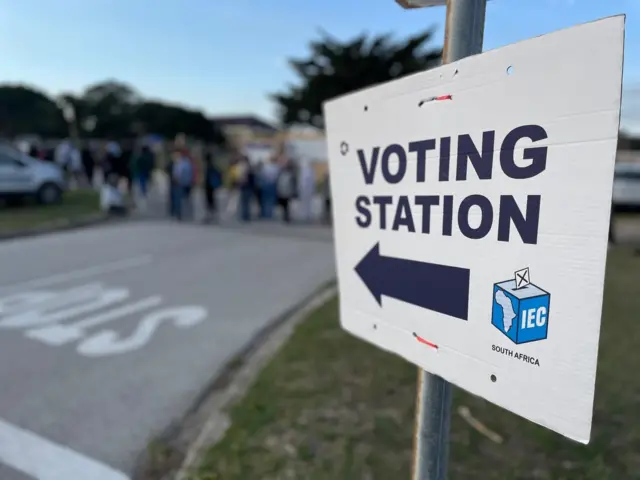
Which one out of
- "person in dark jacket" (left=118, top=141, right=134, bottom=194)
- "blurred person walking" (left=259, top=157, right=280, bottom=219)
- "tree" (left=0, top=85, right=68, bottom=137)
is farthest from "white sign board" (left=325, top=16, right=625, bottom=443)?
"tree" (left=0, top=85, right=68, bottom=137)

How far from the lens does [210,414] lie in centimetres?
411

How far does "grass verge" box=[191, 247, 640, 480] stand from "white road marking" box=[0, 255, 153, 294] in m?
4.53

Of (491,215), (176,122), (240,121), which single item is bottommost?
(491,215)

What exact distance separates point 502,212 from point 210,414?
10.6 feet

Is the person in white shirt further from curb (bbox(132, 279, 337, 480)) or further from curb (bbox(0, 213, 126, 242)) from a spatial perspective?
curb (bbox(132, 279, 337, 480))

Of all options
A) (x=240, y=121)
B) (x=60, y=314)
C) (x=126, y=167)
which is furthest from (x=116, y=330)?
(x=240, y=121)

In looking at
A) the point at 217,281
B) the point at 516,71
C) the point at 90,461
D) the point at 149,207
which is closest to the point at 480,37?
the point at 516,71

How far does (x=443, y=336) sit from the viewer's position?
67.5 inches

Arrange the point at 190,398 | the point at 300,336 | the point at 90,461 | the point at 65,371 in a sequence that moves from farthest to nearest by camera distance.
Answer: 1. the point at 300,336
2. the point at 65,371
3. the point at 190,398
4. the point at 90,461

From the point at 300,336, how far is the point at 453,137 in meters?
4.31

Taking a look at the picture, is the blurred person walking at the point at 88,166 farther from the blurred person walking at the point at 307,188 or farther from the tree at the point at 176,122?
the tree at the point at 176,122

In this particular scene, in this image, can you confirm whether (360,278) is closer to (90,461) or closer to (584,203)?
(584,203)

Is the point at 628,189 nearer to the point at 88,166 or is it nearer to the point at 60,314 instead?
the point at 60,314

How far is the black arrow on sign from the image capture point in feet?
5.40
